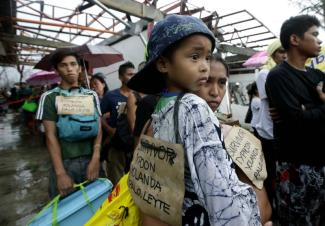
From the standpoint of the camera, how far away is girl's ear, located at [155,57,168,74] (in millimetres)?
1129

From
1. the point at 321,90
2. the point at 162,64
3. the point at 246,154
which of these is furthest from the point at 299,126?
the point at 162,64

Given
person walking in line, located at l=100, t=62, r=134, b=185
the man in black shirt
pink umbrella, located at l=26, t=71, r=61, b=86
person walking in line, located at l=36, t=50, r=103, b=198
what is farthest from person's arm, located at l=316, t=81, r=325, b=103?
pink umbrella, located at l=26, t=71, r=61, b=86

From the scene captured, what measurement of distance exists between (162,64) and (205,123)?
32 centimetres

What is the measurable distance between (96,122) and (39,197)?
2.56 metres

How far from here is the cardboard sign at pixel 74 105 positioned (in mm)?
2314

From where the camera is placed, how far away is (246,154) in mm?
1166

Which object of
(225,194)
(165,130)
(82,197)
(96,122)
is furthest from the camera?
(96,122)

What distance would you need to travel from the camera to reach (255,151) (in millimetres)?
1225

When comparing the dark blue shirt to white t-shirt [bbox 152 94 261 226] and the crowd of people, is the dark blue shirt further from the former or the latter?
white t-shirt [bbox 152 94 261 226]

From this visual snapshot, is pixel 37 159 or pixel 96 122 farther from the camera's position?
pixel 37 159

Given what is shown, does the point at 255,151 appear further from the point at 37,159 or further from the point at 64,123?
the point at 37,159

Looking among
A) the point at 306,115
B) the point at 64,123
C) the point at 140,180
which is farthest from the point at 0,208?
the point at 306,115

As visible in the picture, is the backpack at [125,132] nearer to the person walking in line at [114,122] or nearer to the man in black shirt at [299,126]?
the person walking in line at [114,122]

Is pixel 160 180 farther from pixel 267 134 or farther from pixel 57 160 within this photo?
pixel 267 134
